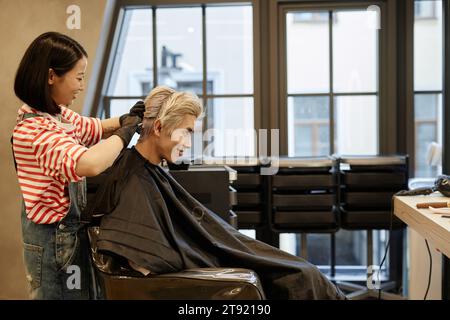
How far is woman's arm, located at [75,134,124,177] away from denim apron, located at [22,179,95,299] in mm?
176

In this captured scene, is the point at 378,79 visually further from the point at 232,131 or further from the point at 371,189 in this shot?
the point at 232,131

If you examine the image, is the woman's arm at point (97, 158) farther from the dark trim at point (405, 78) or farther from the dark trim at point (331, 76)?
the dark trim at point (405, 78)

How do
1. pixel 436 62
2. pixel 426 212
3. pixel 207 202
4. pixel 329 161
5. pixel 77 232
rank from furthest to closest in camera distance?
pixel 436 62
pixel 329 161
pixel 207 202
pixel 426 212
pixel 77 232

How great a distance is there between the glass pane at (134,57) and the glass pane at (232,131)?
0.53 metres

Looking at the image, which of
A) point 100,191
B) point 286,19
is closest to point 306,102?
point 286,19

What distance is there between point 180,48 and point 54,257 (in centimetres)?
284

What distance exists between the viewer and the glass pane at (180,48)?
4031 mm

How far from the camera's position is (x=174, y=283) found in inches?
62.5

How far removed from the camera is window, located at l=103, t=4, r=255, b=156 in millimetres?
3998

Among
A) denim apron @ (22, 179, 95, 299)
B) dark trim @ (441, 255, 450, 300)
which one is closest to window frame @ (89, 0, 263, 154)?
dark trim @ (441, 255, 450, 300)

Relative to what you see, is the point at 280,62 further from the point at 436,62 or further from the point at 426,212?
the point at 426,212

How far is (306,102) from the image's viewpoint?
4.03 metres

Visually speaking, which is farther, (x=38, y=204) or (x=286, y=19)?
(x=286, y=19)

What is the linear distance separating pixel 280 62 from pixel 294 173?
2.89 feet
